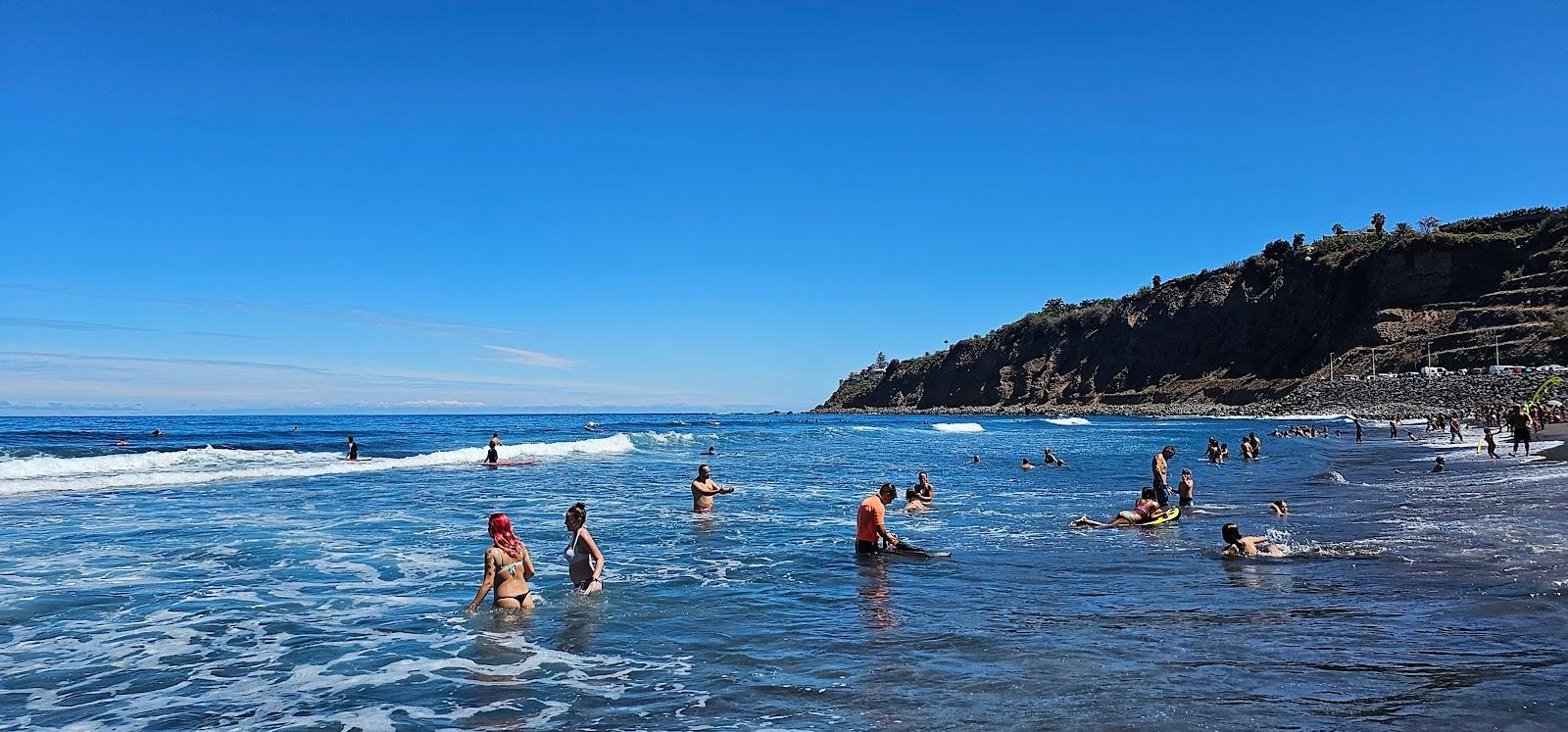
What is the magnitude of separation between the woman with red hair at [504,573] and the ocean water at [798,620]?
0.74 ft

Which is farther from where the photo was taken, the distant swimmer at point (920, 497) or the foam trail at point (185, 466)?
the foam trail at point (185, 466)

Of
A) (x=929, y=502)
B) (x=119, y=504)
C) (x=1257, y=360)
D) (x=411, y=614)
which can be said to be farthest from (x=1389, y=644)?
(x=1257, y=360)

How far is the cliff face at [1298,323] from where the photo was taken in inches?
3209

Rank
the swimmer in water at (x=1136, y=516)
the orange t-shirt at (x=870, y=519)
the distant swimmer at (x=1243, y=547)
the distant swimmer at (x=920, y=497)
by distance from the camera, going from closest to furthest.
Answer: the distant swimmer at (x=1243, y=547), the orange t-shirt at (x=870, y=519), the swimmer in water at (x=1136, y=516), the distant swimmer at (x=920, y=497)

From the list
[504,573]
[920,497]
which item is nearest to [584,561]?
[504,573]

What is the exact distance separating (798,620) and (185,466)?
98.1ft

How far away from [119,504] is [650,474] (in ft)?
46.5

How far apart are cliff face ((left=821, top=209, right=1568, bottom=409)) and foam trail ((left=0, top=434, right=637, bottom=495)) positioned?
78.1 m

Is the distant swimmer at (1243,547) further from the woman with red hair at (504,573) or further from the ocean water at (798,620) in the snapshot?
the woman with red hair at (504,573)

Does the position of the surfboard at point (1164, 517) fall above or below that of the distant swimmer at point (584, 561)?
below

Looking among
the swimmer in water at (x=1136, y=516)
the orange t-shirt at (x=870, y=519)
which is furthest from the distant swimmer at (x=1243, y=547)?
the orange t-shirt at (x=870, y=519)

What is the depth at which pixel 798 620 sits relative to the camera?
8.91 meters

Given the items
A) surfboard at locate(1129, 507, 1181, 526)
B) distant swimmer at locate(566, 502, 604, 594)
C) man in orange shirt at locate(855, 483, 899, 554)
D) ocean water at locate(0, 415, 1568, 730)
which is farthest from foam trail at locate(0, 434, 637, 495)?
surfboard at locate(1129, 507, 1181, 526)

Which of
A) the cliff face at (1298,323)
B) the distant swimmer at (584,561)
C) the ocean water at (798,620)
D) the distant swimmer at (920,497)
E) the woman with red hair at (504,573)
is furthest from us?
the cliff face at (1298,323)
